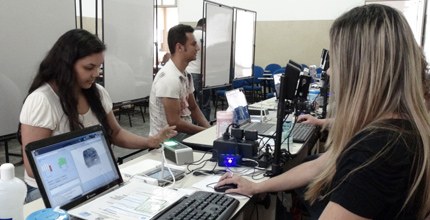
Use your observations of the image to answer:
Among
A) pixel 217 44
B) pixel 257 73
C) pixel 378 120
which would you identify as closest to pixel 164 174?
pixel 378 120

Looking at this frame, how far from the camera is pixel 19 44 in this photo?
8.05 feet

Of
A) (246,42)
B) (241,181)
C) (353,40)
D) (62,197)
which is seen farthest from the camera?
(246,42)

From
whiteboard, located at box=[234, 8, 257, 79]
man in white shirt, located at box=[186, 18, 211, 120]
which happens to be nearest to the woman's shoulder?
man in white shirt, located at box=[186, 18, 211, 120]

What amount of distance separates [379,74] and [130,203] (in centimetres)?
83

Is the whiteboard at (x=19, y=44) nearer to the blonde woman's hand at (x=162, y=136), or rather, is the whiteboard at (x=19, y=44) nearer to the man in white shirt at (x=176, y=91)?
the man in white shirt at (x=176, y=91)

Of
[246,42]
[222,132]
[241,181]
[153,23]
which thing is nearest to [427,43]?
[246,42]

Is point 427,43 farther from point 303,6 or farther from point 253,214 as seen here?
point 253,214

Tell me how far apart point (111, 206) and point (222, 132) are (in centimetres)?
89

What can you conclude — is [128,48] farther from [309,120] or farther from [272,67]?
[272,67]

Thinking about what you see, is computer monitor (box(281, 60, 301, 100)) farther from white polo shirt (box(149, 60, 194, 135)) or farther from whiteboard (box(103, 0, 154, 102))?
whiteboard (box(103, 0, 154, 102))

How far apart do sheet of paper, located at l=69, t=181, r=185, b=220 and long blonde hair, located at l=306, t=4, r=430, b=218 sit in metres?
0.61

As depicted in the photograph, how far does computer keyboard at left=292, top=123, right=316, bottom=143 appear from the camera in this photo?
212cm

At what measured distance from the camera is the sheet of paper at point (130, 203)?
3.67ft

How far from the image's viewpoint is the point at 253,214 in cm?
197
